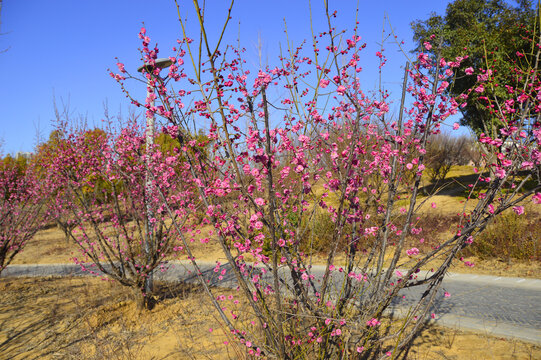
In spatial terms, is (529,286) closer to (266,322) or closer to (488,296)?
(488,296)

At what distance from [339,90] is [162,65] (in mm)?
4220

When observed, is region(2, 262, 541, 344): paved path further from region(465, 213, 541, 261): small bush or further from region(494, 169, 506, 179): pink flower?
region(494, 169, 506, 179): pink flower

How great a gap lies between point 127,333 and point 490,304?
550cm

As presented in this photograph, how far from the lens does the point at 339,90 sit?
2395 millimetres

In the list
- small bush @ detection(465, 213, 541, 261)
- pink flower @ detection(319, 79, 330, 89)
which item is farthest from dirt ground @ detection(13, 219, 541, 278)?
pink flower @ detection(319, 79, 330, 89)

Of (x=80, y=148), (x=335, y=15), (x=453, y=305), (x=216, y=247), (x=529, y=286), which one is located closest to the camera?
(x=335, y=15)

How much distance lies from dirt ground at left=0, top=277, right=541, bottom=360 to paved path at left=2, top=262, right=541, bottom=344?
31 centimetres

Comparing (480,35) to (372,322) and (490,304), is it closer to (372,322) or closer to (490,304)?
(490,304)

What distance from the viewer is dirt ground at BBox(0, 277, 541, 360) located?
3.87 meters

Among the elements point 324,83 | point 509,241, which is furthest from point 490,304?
point 324,83

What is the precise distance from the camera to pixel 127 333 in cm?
510

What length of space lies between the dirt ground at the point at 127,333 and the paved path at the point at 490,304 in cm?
31

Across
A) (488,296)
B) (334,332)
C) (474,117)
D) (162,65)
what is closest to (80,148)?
(162,65)

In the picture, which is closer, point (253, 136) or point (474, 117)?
point (253, 136)
